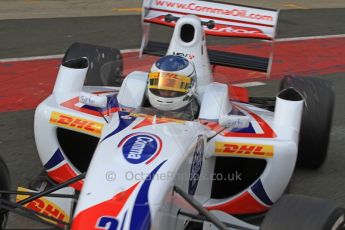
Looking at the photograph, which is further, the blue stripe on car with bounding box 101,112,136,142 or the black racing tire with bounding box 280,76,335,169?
the black racing tire with bounding box 280,76,335,169

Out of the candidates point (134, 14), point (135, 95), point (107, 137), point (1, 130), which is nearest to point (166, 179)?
point (107, 137)

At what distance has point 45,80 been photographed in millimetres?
7922

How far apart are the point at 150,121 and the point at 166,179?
23.6 inches

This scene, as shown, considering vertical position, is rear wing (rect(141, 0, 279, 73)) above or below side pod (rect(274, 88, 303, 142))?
above

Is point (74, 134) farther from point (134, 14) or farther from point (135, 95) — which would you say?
point (134, 14)

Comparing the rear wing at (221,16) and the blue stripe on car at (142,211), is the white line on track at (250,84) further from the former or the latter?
the blue stripe on car at (142,211)

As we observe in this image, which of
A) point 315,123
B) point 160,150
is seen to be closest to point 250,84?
point 315,123

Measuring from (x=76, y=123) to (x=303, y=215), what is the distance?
1.68 meters

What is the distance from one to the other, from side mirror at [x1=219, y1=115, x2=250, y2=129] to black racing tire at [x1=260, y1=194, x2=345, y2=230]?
0.75m

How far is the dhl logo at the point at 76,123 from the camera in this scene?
425 cm

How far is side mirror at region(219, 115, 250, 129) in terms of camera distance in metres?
4.11

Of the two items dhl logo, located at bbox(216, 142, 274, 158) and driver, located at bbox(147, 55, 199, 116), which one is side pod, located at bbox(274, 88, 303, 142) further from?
driver, located at bbox(147, 55, 199, 116)

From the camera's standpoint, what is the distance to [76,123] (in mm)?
4324

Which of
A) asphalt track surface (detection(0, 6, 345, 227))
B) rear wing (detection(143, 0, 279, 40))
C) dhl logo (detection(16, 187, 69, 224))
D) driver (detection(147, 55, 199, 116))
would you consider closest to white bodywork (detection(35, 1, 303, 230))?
driver (detection(147, 55, 199, 116))
